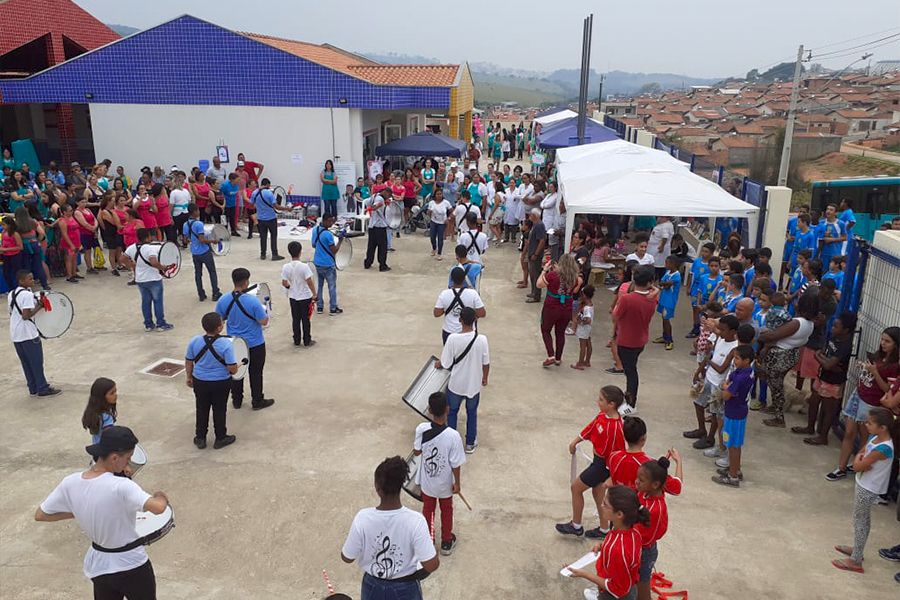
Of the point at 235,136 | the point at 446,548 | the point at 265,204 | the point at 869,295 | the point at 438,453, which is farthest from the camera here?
the point at 235,136

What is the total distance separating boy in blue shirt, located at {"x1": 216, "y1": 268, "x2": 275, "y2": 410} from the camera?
704 centimetres

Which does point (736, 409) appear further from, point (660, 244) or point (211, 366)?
point (660, 244)

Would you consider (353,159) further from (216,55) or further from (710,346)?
(710,346)

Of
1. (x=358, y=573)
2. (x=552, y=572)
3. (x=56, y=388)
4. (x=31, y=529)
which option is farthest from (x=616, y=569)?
(x=56, y=388)

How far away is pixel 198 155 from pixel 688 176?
44.9 feet

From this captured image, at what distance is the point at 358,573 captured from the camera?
4.94 metres

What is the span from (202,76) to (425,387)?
15232 millimetres

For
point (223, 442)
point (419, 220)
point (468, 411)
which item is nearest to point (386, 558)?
point (468, 411)

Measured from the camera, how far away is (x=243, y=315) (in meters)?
7.09

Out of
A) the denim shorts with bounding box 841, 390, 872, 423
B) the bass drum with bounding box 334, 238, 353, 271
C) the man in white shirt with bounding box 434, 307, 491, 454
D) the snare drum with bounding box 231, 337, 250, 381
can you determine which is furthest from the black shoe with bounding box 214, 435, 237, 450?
the denim shorts with bounding box 841, 390, 872, 423

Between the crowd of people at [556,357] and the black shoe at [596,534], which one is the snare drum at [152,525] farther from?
the black shoe at [596,534]

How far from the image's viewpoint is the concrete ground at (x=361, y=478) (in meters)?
4.94

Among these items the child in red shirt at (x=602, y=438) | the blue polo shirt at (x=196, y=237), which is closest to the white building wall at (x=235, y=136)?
the blue polo shirt at (x=196, y=237)

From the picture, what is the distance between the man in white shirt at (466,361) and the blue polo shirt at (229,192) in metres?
10.7
